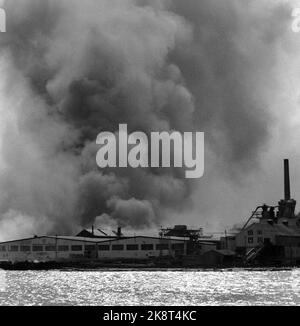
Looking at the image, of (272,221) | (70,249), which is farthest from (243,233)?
(70,249)

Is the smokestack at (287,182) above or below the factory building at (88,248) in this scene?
above

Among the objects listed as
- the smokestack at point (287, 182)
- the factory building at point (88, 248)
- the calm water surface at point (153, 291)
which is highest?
the smokestack at point (287, 182)

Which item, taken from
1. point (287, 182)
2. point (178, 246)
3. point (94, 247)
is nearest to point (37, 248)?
point (94, 247)

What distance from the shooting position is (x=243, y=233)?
426 feet

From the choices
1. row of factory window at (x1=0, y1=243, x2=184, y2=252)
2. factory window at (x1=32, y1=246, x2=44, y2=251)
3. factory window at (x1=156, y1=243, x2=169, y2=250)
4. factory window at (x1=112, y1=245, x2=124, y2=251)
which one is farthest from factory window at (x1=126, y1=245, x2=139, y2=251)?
factory window at (x1=32, y1=246, x2=44, y2=251)

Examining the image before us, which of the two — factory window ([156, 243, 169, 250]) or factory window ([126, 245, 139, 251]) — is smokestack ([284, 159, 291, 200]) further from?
factory window ([126, 245, 139, 251])

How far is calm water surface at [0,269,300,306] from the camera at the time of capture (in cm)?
6166

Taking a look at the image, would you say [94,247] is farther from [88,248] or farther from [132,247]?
[132,247]

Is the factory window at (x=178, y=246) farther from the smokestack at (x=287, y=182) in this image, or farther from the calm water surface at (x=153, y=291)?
the calm water surface at (x=153, y=291)

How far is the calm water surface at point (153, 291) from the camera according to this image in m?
61.7

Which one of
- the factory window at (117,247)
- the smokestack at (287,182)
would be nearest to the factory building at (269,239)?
the smokestack at (287,182)

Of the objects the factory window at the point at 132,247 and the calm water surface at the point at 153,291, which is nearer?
the calm water surface at the point at 153,291
